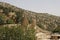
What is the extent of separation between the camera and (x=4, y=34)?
134 ft

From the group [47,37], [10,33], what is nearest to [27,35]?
[10,33]

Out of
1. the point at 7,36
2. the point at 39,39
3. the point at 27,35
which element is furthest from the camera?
the point at 39,39

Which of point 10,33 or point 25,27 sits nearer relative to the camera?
point 10,33

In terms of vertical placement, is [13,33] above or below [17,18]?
above

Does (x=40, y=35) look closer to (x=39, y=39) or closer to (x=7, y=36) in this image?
(x=39, y=39)

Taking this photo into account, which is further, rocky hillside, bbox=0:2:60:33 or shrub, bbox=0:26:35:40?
rocky hillside, bbox=0:2:60:33

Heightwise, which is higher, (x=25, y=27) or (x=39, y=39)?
(x=25, y=27)

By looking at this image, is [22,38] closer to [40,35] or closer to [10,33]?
[10,33]

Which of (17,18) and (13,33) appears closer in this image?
(13,33)

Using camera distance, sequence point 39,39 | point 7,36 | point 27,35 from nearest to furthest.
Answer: point 7,36 < point 27,35 < point 39,39

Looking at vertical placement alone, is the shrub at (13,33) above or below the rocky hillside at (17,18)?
above

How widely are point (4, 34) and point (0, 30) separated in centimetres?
102

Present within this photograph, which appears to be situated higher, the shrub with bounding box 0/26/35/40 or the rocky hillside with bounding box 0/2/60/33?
the shrub with bounding box 0/26/35/40

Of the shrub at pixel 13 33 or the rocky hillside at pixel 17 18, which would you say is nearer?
the shrub at pixel 13 33
